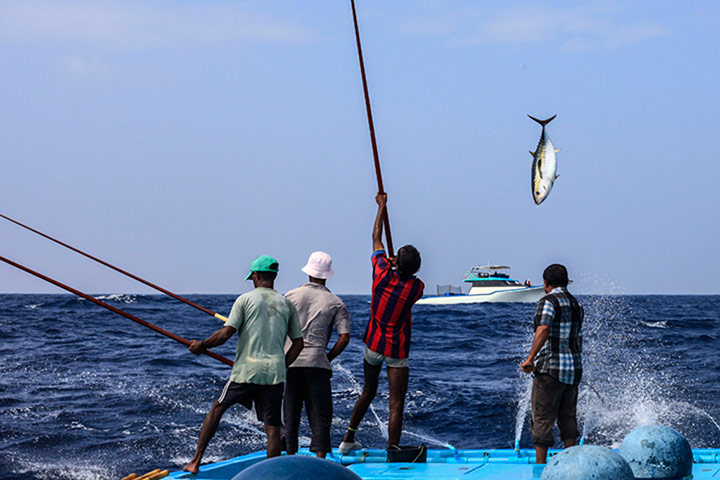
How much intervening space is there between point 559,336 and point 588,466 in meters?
1.56

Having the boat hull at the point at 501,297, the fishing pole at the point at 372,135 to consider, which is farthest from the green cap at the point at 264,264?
the boat hull at the point at 501,297

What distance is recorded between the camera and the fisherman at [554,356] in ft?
20.3

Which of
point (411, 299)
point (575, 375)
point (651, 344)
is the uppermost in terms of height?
point (411, 299)

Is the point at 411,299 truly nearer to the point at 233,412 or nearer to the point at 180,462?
the point at 180,462

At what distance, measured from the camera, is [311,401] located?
21.1 ft

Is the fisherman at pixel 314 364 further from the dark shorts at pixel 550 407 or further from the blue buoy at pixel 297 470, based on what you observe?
the blue buoy at pixel 297 470

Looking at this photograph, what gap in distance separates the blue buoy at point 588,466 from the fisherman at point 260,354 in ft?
6.43

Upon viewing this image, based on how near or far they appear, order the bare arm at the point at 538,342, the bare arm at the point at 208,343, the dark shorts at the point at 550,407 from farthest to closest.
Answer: the dark shorts at the point at 550,407 < the bare arm at the point at 538,342 < the bare arm at the point at 208,343

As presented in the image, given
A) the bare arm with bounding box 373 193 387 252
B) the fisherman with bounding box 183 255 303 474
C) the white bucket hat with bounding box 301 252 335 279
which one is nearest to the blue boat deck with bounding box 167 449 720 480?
the fisherman with bounding box 183 255 303 474

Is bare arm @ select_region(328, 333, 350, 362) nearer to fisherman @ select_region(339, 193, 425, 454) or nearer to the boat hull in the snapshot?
fisherman @ select_region(339, 193, 425, 454)

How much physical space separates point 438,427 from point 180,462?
366cm

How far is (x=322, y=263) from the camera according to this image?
658 centimetres

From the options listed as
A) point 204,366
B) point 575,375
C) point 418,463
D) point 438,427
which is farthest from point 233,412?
point 575,375

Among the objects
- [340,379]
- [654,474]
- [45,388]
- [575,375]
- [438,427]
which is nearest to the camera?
[654,474]
